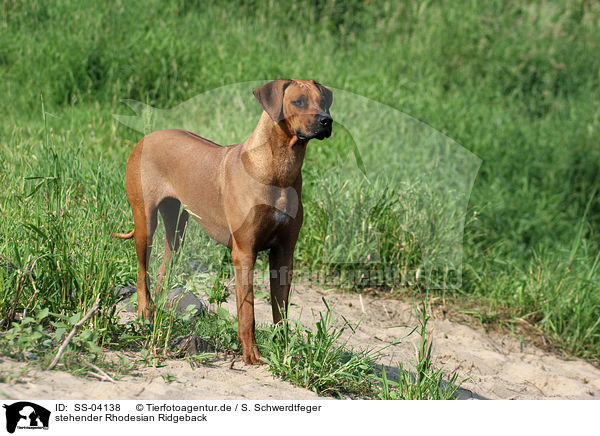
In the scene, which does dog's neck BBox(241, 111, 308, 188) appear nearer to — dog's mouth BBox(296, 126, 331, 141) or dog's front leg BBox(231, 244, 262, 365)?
dog's mouth BBox(296, 126, 331, 141)

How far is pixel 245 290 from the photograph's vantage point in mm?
3449

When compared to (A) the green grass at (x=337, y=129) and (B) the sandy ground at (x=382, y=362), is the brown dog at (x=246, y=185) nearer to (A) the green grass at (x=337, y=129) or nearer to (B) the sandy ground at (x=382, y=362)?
(B) the sandy ground at (x=382, y=362)

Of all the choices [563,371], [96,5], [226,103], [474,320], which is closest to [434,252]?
[474,320]

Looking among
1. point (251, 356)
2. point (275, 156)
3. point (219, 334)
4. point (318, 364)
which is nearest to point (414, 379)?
point (318, 364)

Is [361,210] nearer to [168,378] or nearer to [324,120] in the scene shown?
[324,120]

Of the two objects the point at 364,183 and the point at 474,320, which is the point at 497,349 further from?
the point at 364,183

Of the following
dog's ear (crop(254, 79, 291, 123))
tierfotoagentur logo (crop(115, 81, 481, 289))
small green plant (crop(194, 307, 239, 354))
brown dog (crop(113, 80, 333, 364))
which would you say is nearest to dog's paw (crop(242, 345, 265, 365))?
brown dog (crop(113, 80, 333, 364))

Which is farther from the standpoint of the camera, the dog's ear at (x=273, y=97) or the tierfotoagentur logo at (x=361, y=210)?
the tierfotoagentur logo at (x=361, y=210)

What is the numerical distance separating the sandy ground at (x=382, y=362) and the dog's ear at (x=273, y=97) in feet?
4.13

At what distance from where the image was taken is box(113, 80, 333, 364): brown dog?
3238mm

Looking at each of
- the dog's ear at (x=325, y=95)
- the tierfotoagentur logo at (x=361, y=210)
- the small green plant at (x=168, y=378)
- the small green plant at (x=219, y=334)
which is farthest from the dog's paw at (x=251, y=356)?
the tierfotoagentur logo at (x=361, y=210)

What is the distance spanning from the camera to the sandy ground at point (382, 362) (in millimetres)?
2982
